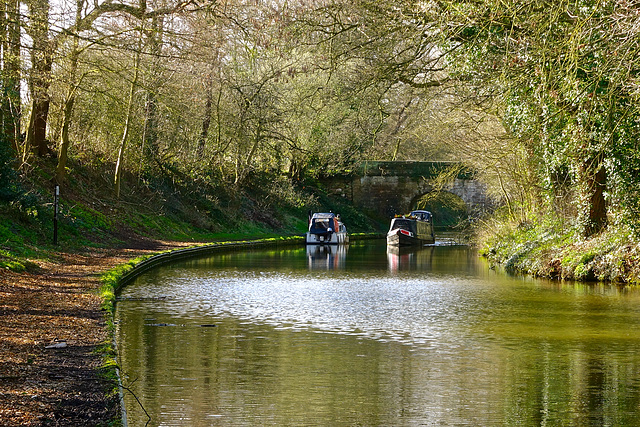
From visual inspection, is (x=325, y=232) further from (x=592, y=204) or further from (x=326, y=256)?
(x=592, y=204)

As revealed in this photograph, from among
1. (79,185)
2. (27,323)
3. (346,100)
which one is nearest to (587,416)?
(27,323)

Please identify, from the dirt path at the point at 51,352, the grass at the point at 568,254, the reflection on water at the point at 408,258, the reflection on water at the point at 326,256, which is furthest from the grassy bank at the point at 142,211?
the grass at the point at 568,254

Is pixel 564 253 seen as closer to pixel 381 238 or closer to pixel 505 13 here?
pixel 505 13

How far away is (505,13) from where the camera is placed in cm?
1153

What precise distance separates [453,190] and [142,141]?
23.1 metres

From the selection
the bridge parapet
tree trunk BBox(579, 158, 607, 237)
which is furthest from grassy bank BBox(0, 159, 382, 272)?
tree trunk BBox(579, 158, 607, 237)

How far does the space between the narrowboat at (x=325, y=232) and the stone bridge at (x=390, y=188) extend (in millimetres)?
11188

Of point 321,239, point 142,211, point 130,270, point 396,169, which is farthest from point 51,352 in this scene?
point 396,169

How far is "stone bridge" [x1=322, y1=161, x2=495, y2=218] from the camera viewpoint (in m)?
47.5

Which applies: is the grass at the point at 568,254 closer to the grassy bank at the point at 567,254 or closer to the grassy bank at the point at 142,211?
the grassy bank at the point at 567,254

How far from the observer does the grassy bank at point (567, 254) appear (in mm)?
17172

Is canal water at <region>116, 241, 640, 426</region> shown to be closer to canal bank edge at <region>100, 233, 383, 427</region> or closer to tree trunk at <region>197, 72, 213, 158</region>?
canal bank edge at <region>100, 233, 383, 427</region>

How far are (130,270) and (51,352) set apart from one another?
9384 mm

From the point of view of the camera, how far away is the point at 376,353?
9.38m
